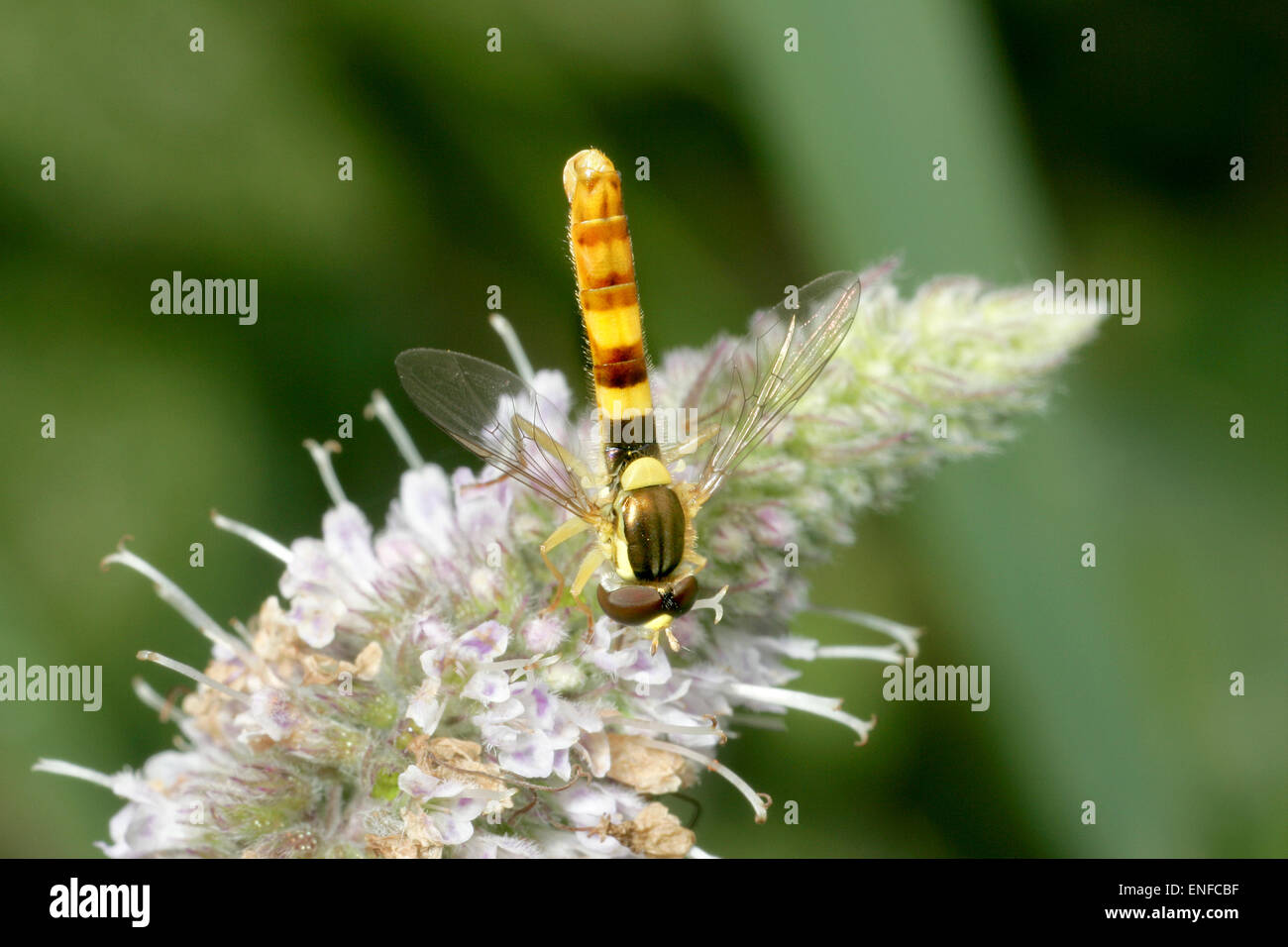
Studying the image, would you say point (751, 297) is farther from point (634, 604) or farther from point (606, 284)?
point (634, 604)

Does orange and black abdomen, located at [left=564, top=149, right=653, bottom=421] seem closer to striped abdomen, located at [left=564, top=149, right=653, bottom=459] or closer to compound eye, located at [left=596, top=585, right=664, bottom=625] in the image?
striped abdomen, located at [left=564, top=149, right=653, bottom=459]

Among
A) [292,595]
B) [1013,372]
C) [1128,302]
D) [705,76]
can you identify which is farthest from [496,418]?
[1128,302]

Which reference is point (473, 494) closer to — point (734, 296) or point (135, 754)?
point (135, 754)

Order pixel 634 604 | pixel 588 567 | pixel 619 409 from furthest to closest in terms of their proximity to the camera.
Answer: pixel 619 409 < pixel 588 567 < pixel 634 604

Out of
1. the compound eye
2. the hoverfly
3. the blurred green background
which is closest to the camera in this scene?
the compound eye

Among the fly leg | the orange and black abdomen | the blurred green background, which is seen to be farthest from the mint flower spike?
the blurred green background

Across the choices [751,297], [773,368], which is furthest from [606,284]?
[751,297]
